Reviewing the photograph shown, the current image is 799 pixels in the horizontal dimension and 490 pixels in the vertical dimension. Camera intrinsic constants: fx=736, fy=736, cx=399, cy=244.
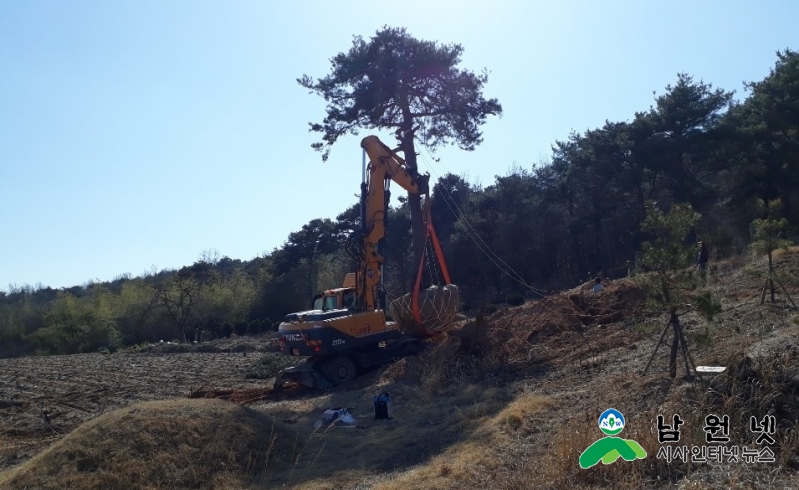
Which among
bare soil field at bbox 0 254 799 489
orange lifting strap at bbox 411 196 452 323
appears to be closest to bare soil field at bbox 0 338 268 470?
bare soil field at bbox 0 254 799 489

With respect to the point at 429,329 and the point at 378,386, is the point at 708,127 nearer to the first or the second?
the point at 429,329

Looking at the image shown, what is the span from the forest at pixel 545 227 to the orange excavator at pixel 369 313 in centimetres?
575

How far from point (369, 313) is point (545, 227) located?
23.9m

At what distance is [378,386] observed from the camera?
639 inches

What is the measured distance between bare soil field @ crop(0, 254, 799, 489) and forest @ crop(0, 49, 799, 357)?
30.1 feet

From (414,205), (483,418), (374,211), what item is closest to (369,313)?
(374,211)

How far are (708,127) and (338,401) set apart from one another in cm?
2513

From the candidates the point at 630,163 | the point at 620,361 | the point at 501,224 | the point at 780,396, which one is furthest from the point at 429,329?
the point at 501,224

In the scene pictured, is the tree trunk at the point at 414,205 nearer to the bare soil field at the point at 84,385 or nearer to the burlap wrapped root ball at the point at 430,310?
the burlap wrapped root ball at the point at 430,310

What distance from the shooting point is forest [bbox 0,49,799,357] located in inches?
1225

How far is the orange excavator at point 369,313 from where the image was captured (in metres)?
17.5

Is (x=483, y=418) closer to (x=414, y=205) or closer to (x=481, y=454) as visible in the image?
(x=481, y=454)

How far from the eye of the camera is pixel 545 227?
40062mm

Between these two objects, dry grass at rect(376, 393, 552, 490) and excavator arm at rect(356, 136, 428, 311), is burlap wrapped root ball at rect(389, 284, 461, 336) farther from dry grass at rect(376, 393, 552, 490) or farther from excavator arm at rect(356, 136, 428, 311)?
dry grass at rect(376, 393, 552, 490)
